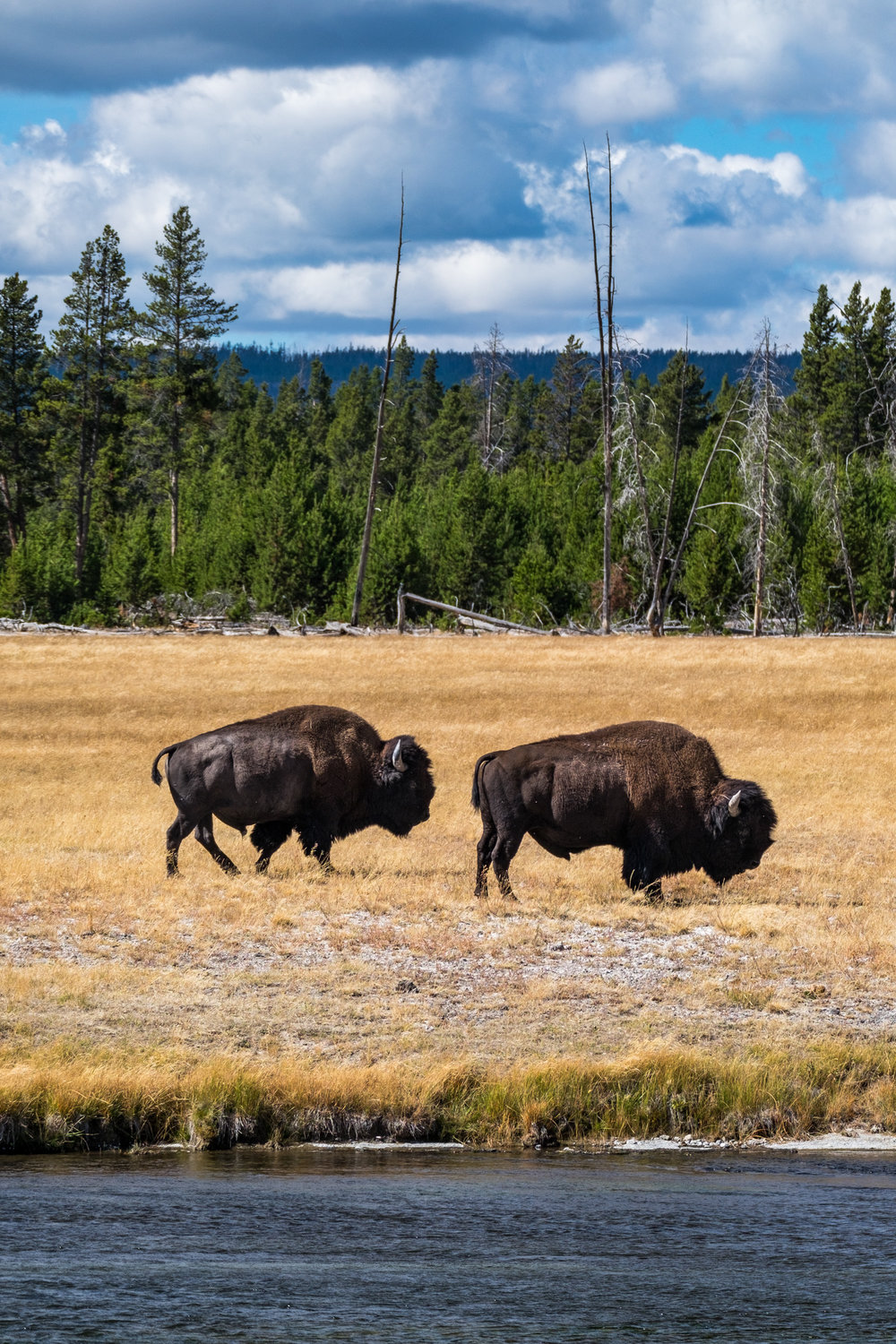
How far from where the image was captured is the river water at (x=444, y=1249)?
15.9 feet

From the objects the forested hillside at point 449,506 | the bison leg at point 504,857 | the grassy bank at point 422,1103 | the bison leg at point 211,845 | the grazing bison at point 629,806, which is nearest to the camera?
the grassy bank at point 422,1103

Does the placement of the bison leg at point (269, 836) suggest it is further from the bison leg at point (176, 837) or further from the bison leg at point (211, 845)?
the bison leg at point (176, 837)

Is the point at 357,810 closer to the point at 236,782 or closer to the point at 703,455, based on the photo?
the point at 236,782

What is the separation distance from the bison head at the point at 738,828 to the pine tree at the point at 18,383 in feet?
189

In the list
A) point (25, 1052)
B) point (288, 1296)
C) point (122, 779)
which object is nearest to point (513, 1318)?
point (288, 1296)

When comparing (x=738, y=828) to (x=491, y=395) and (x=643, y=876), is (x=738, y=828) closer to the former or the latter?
(x=643, y=876)

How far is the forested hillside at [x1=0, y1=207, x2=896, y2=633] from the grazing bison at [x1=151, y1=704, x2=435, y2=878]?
32.1 meters

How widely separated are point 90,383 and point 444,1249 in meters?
65.9

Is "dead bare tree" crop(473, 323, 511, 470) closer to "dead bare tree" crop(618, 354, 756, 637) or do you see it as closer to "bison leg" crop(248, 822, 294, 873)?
"dead bare tree" crop(618, 354, 756, 637)

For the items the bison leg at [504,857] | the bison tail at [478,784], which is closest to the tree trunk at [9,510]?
the bison tail at [478,784]

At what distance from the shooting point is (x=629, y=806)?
42.1 ft

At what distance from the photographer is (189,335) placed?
68250 mm

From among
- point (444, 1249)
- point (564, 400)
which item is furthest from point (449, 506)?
point (444, 1249)

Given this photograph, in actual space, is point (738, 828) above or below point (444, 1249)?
above
